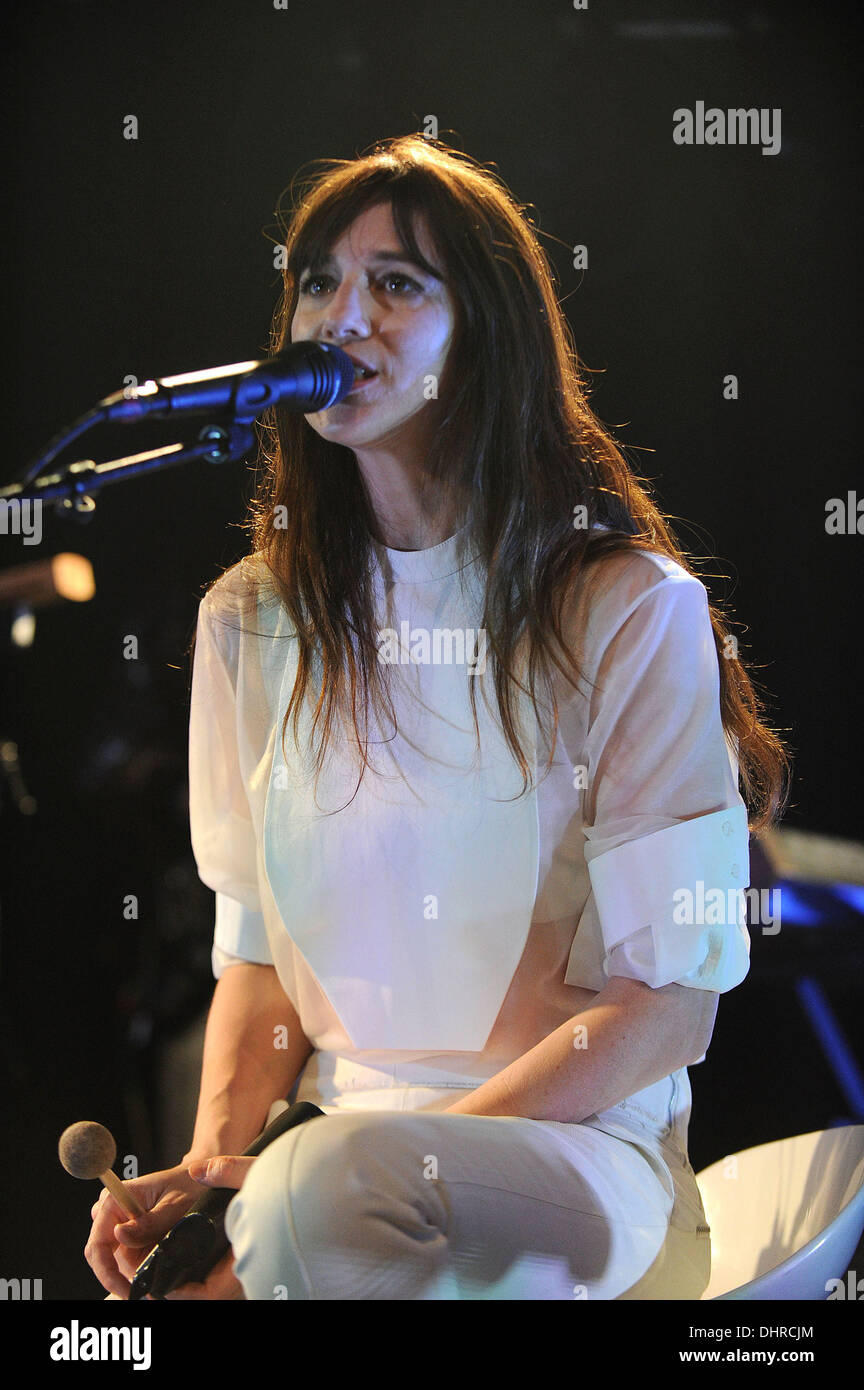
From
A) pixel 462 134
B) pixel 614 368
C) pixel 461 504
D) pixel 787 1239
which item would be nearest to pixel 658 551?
pixel 461 504

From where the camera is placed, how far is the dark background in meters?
1.68

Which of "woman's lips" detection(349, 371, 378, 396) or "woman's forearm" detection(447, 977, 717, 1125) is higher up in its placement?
"woman's lips" detection(349, 371, 378, 396)

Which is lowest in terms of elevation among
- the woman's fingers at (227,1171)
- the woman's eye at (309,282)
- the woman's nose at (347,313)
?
the woman's fingers at (227,1171)

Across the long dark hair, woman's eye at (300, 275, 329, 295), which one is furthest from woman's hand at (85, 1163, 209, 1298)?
woman's eye at (300, 275, 329, 295)

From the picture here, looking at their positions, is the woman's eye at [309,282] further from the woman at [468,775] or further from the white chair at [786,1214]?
the white chair at [786,1214]

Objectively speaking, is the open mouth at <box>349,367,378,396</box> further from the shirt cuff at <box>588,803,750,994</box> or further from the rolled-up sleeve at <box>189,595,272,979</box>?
the shirt cuff at <box>588,803,750,994</box>

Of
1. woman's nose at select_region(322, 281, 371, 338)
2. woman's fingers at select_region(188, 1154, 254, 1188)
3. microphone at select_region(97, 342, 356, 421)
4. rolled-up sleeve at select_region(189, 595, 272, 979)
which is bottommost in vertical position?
woman's fingers at select_region(188, 1154, 254, 1188)

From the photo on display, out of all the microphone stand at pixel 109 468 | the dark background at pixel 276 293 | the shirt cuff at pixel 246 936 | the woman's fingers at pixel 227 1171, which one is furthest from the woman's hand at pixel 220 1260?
the microphone stand at pixel 109 468

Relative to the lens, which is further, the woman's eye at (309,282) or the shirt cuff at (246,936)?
the shirt cuff at (246,936)

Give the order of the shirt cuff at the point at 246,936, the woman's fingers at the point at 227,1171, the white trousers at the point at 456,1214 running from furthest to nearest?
the shirt cuff at the point at 246,936, the woman's fingers at the point at 227,1171, the white trousers at the point at 456,1214

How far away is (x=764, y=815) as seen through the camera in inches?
64.5

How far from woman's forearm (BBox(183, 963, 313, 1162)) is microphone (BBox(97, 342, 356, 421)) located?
0.74 m

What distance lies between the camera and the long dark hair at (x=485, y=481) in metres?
1.46
